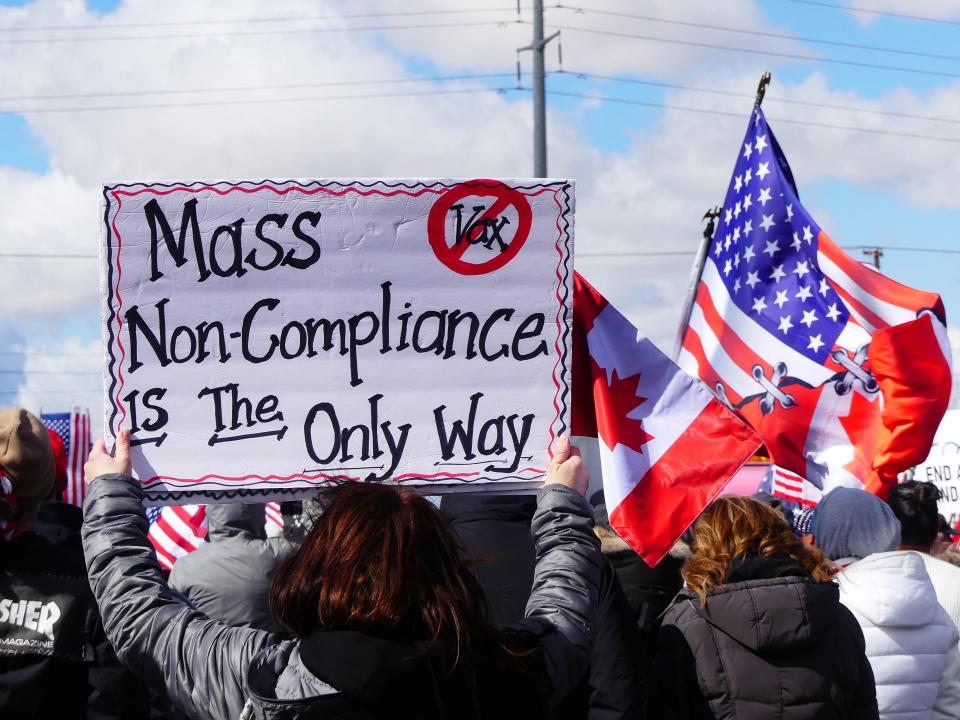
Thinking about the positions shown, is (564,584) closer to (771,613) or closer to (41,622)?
(771,613)

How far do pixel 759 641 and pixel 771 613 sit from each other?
85 mm

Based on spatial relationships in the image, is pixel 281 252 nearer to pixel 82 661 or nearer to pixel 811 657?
pixel 82 661

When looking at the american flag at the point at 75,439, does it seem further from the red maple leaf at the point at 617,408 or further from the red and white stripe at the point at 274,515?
the red maple leaf at the point at 617,408

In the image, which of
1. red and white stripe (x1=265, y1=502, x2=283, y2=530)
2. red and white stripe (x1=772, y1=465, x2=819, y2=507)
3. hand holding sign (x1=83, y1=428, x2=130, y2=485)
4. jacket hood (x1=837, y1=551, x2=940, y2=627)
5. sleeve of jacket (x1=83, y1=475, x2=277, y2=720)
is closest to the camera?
sleeve of jacket (x1=83, y1=475, x2=277, y2=720)

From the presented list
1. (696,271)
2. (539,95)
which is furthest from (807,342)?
(539,95)

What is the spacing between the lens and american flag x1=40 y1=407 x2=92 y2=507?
13.0 m

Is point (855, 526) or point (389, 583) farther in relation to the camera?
point (855, 526)

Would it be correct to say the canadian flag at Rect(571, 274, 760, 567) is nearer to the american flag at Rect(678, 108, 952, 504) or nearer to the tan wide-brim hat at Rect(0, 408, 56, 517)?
the tan wide-brim hat at Rect(0, 408, 56, 517)

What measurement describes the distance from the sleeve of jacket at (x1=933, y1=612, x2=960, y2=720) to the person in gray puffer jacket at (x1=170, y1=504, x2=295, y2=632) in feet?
7.99

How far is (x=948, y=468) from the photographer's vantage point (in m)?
11.5

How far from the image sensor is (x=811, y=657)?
3.26 meters

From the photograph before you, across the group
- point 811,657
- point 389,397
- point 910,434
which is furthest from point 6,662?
point 910,434

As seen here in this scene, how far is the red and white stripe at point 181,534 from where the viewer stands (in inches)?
296

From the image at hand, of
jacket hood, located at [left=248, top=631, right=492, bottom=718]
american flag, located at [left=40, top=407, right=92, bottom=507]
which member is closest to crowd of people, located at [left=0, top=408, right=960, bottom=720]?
jacket hood, located at [left=248, top=631, right=492, bottom=718]
